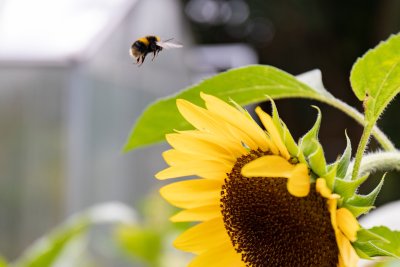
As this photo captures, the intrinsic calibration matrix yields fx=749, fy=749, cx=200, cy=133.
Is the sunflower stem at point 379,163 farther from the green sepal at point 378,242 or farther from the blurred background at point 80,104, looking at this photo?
the blurred background at point 80,104

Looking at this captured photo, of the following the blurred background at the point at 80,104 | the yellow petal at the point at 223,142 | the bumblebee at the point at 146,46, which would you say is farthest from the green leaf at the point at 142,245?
the yellow petal at the point at 223,142

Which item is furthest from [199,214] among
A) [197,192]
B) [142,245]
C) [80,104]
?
[80,104]

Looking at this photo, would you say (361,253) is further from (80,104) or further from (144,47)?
(80,104)

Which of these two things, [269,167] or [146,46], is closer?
[269,167]

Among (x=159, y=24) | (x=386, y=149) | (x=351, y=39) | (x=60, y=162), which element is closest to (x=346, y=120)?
(x=351, y=39)

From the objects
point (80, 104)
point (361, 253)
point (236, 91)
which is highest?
point (80, 104)

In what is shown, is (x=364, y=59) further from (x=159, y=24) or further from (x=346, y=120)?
(x=346, y=120)
